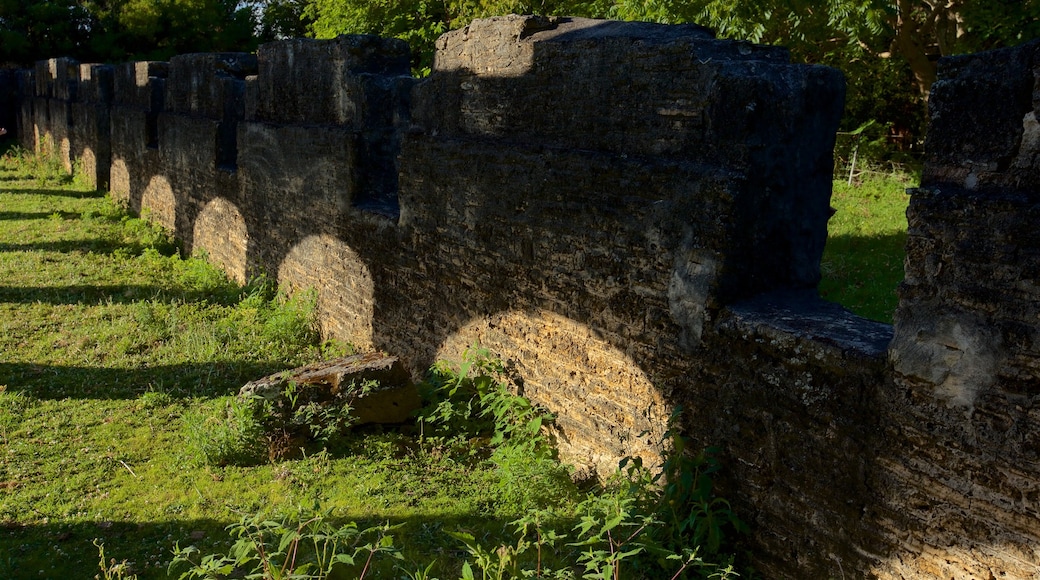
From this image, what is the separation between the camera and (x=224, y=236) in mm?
9938

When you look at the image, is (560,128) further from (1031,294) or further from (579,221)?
(1031,294)

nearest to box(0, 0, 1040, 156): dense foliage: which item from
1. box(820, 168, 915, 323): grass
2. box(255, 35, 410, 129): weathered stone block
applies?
box(820, 168, 915, 323): grass

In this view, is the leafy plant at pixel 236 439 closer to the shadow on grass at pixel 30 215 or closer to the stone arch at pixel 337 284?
the stone arch at pixel 337 284

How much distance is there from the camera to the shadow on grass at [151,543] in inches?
159

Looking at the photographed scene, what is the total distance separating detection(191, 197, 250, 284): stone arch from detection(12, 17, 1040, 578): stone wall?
2280 millimetres

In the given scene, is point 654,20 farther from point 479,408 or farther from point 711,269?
point 711,269

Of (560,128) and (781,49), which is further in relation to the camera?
(560,128)

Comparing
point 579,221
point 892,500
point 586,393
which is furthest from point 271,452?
point 892,500

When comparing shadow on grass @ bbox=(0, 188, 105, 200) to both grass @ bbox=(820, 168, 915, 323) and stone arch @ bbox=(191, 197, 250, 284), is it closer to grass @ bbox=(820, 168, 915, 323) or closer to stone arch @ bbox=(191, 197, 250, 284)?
stone arch @ bbox=(191, 197, 250, 284)

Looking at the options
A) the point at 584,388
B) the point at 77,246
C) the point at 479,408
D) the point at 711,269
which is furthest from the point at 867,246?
the point at 77,246

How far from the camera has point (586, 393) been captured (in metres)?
4.71

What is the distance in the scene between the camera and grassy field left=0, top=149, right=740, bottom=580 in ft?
13.0

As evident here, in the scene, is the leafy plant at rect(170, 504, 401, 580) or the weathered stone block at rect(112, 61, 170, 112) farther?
the weathered stone block at rect(112, 61, 170, 112)

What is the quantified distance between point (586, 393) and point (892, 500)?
1.85 meters
